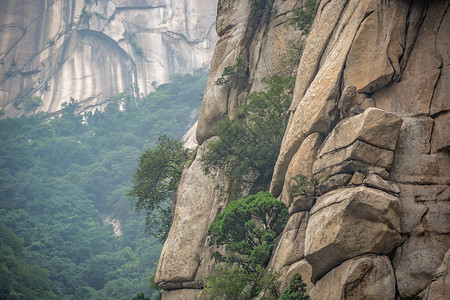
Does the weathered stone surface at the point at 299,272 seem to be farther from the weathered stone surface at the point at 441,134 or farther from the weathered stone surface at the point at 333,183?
the weathered stone surface at the point at 441,134

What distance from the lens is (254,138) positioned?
1179 inches

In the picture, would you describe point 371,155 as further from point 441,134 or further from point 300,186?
point 300,186

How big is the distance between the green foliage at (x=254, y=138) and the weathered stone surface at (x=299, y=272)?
8.76 metres

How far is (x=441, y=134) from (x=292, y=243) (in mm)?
6978

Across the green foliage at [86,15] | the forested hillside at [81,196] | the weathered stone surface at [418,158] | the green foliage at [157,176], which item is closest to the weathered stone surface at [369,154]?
the weathered stone surface at [418,158]

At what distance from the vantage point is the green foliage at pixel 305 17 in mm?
Result: 29844

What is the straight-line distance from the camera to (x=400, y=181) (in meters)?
18.5

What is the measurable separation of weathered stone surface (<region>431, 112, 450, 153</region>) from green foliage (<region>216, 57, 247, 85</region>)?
16063 millimetres

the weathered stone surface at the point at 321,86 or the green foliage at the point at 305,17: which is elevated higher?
the green foliage at the point at 305,17

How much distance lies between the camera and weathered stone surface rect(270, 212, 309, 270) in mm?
21031

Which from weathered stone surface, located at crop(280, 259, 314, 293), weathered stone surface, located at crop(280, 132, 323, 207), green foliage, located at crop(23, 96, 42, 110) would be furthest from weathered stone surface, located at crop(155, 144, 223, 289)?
green foliage, located at crop(23, 96, 42, 110)

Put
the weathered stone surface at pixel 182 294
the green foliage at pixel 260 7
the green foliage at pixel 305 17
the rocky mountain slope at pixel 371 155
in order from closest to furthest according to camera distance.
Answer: the rocky mountain slope at pixel 371 155 < the weathered stone surface at pixel 182 294 < the green foliage at pixel 305 17 < the green foliage at pixel 260 7

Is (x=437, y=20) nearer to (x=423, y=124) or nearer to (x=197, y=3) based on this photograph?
(x=423, y=124)

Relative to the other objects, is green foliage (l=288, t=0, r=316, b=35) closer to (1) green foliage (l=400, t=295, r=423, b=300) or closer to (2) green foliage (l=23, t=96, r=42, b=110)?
(1) green foliage (l=400, t=295, r=423, b=300)
